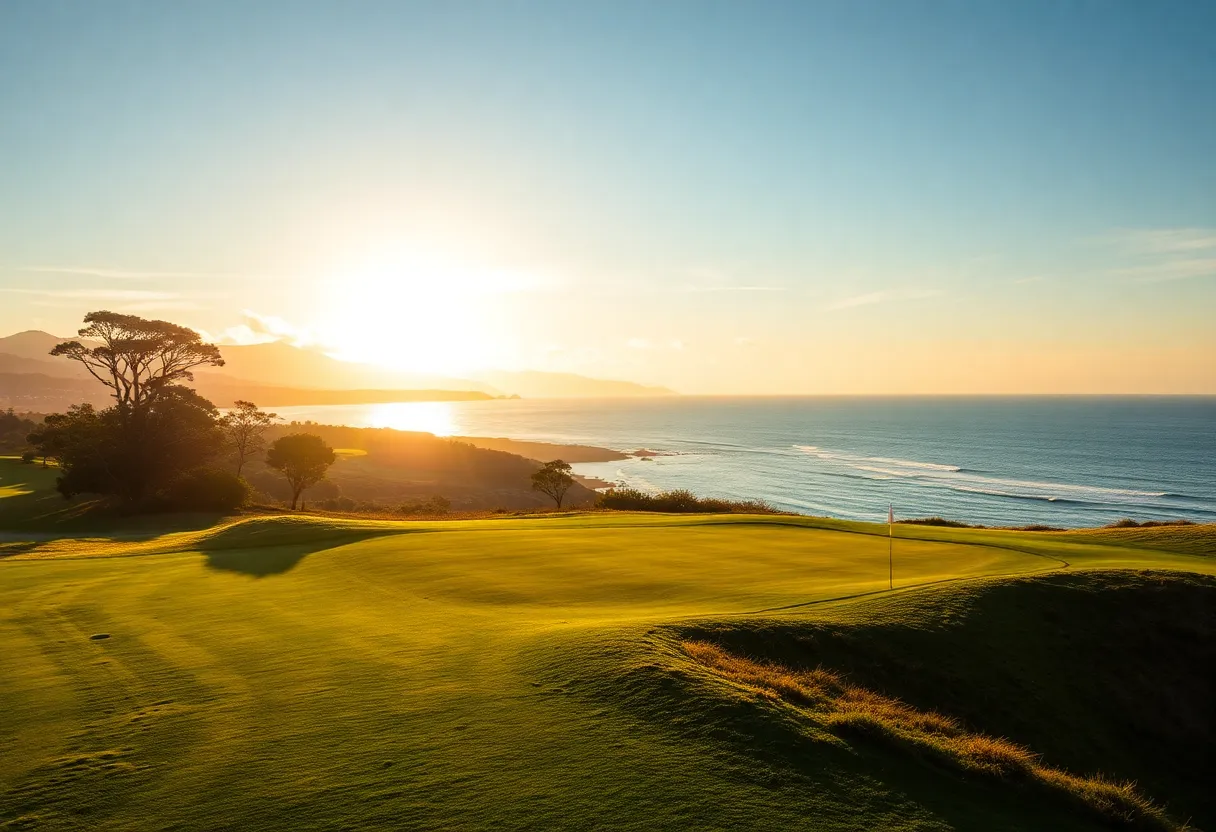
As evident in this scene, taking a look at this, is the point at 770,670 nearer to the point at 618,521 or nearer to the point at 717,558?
the point at 717,558

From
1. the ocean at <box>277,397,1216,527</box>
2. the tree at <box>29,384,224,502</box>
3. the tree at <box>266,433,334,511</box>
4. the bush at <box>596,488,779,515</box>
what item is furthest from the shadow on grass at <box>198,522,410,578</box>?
the ocean at <box>277,397,1216,527</box>

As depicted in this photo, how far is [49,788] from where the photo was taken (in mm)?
7062

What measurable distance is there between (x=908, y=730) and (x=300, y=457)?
5295cm

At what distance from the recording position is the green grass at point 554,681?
6.87 meters

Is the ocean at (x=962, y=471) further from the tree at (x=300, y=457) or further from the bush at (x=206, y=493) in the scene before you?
the bush at (x=206, y=493)

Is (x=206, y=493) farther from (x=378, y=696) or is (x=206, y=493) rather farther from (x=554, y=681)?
(x=554, y=681)

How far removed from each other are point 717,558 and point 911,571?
19.2ft

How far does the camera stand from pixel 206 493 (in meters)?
44.4

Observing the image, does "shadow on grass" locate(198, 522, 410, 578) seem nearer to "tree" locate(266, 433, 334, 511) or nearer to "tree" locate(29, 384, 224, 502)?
"tree" locate(29, 384, 224, 502)

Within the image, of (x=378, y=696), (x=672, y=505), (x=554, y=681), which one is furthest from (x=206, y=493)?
(x=554, y=681)

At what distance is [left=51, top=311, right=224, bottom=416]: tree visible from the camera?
4712 cm

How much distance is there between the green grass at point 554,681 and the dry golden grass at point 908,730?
0.85ft

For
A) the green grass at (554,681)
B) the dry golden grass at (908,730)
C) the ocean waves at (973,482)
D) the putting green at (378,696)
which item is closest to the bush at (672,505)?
the green grass at (554,681)

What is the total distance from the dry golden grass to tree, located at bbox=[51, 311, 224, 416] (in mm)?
48476
